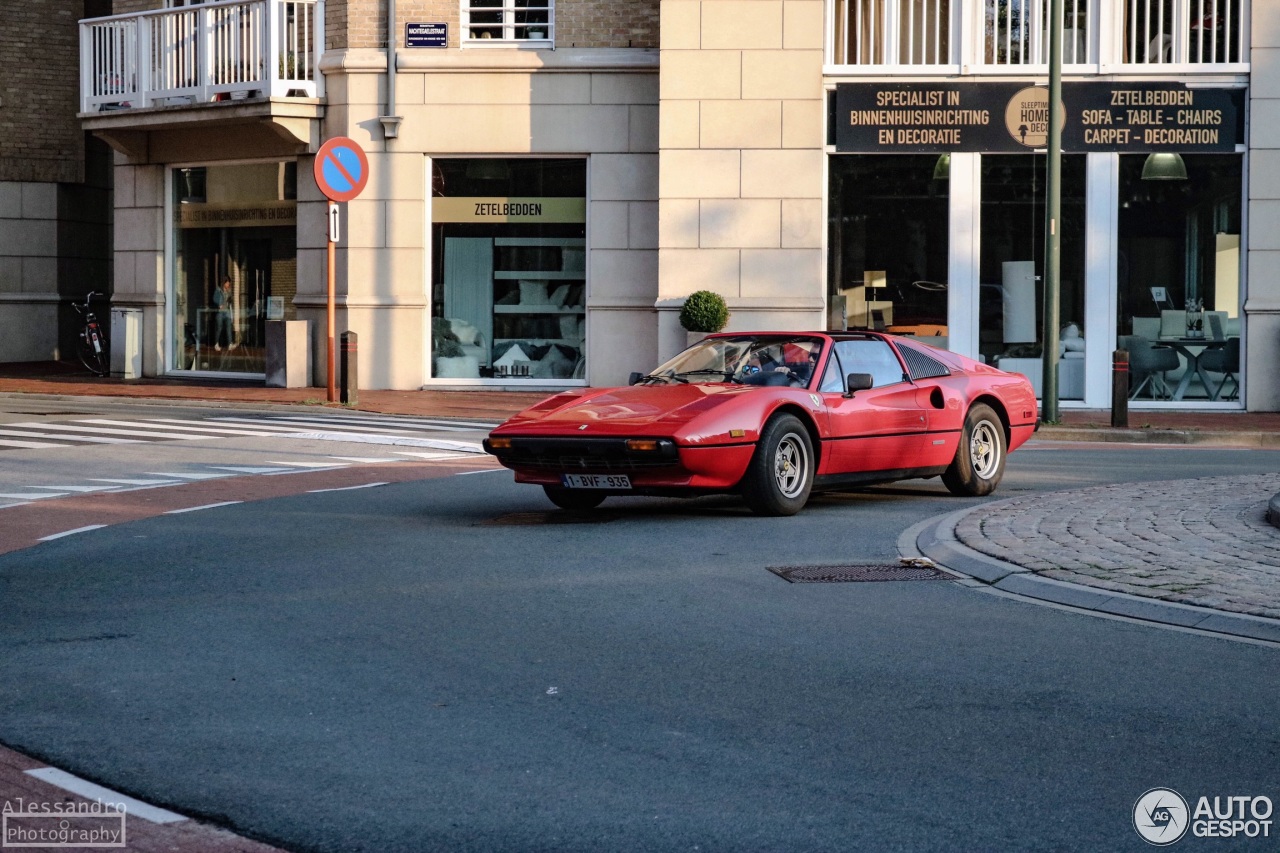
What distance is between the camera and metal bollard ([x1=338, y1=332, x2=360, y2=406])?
21281 mm

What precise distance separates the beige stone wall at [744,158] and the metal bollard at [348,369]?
440cm

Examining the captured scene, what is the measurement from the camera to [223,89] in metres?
25.1

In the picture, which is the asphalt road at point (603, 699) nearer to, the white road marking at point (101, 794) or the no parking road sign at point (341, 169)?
the white road marking at point (101, 794)

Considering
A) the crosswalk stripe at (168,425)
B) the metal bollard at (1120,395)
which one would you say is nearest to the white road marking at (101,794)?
the crosswalk stripe at (168,425)

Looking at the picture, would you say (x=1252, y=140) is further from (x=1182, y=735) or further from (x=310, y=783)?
(x=310, y=783)

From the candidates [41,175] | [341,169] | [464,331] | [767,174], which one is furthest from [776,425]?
[41,175]

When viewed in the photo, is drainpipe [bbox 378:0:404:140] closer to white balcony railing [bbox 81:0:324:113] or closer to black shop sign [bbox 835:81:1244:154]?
white balcony railing [bbox 81:0:324:113]

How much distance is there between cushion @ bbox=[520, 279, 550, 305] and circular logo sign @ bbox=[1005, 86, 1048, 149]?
6839 mm

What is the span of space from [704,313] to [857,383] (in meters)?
11.4

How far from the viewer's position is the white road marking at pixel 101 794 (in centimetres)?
453

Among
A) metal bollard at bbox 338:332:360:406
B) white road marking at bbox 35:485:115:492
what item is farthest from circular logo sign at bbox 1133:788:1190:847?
metal bollard at bbox 338:332:360:406

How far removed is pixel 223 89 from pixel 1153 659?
68.8 feet

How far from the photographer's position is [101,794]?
4.72 m

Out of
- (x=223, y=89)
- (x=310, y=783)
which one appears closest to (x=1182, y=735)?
(x=310, y=783)
